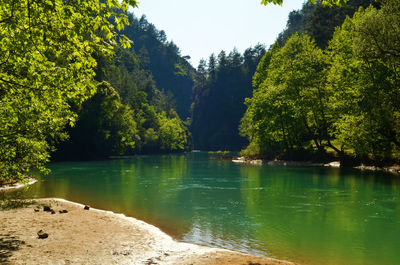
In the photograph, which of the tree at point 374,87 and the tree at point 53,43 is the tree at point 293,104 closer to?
the tree at point 374,87

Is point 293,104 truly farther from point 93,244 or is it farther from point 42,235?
point 42,235

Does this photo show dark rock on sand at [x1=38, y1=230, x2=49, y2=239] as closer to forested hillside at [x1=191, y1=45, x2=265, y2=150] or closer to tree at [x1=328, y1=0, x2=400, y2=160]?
tree at [x1=328, y1=0, x2=400, y2=160]

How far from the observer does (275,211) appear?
74.1ft

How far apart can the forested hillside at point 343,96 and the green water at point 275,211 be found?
8.71m

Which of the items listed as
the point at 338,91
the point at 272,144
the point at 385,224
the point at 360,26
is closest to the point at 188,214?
the point at 385,224

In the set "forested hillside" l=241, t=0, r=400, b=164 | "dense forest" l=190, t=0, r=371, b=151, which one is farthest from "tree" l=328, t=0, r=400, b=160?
"dense forest" l=190, t=0, r=371, b=151

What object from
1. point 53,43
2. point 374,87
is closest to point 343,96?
point 374,87

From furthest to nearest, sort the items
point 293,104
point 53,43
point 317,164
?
point 293,104 < point 317,164 < point 53,43

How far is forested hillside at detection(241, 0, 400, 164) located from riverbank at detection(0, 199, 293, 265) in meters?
36.5

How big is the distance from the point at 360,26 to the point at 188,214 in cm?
3434

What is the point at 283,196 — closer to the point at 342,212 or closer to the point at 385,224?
the point at 342,212

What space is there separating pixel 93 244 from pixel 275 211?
42.8ft

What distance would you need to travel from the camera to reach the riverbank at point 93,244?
463 inches

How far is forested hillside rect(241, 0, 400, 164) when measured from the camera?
42125 mm
